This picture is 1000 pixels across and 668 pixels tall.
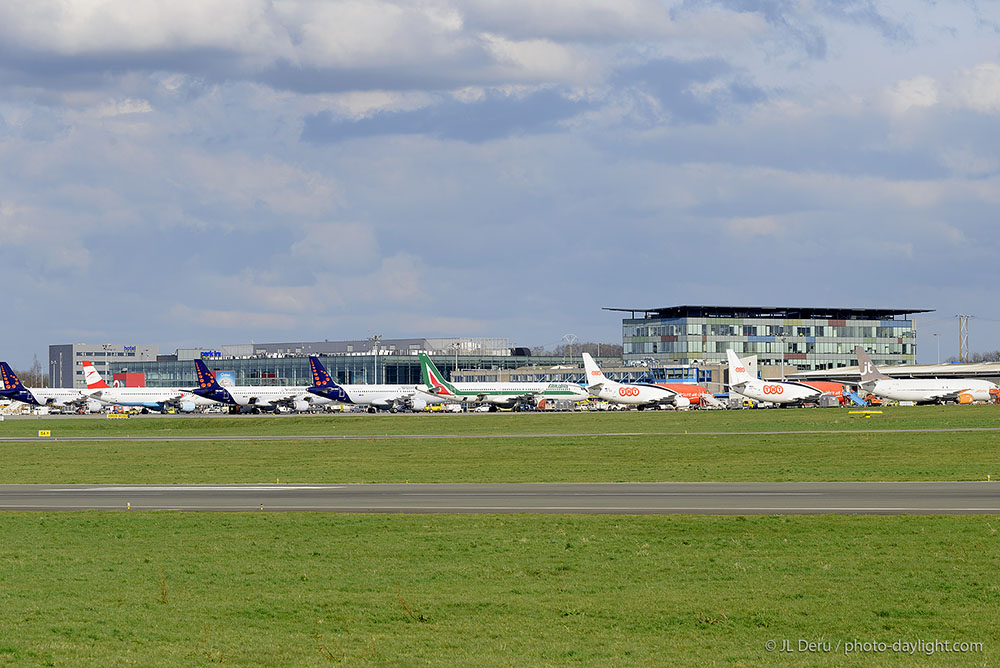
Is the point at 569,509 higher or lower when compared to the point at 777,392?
higher

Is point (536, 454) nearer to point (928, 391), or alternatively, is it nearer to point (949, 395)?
point (928, 391)

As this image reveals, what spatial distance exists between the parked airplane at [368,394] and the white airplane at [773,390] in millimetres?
43669

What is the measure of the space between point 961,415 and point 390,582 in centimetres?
9485

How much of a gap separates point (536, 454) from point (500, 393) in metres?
94.2

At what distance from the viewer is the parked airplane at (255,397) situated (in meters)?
159

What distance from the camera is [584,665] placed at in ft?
50.9

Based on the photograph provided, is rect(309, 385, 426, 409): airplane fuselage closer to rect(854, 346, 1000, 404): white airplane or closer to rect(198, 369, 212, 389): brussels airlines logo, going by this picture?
rect(198, 369, 212, 389): brussels airlines logo

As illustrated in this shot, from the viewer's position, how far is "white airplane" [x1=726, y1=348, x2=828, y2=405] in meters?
151

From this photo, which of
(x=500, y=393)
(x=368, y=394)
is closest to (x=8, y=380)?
(x=368, y=394)

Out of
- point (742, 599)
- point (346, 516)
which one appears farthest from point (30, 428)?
point (742, 599)

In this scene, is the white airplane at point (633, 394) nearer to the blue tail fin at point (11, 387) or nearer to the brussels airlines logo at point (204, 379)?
the brussels airlines logo at point (204, 379)

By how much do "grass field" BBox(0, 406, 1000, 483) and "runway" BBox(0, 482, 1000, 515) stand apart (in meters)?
3.79

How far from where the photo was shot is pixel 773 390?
15250 centimetres

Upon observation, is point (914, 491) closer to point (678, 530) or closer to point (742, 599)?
point (678, 530)
